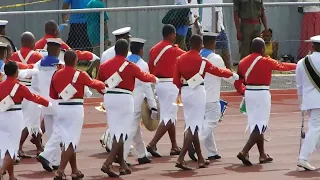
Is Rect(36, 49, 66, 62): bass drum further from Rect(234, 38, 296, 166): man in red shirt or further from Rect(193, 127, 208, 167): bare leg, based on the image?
Rect(234, 38, 296, 166): man in red shirt

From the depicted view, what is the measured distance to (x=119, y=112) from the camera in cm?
1341

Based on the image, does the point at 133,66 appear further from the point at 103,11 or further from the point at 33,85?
the point at 103,11

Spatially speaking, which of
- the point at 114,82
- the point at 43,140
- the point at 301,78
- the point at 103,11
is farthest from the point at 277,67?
the point at 103,11

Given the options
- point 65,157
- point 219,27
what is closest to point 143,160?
point 65,157

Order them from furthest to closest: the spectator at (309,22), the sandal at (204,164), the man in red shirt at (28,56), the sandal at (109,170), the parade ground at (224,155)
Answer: the spectator at (309,22) → the man in red shirt at (28,56) → the sandal at (204,164) → the parade ground at (224,155) → the sandal at (109,170)

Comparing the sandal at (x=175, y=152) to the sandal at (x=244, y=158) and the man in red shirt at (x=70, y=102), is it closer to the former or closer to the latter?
the sandal at (x=244, y=158)

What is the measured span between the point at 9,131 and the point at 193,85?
2676 millimetres

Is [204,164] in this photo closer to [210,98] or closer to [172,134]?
[210,98]

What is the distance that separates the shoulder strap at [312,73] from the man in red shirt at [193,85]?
1.04 metres

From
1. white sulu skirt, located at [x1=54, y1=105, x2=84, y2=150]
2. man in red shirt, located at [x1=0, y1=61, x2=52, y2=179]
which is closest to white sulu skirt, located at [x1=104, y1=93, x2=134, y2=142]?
white sulu skirt, located at [x1=54, y1=105, x2=84, y2=150]

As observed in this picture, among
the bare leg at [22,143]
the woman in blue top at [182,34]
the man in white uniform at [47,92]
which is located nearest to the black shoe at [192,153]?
the man in white uniform at [47,92]

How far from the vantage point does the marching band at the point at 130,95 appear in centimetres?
1308

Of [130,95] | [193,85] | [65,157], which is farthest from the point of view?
[193,85]

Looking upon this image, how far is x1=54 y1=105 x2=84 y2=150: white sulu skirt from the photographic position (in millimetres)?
13078
